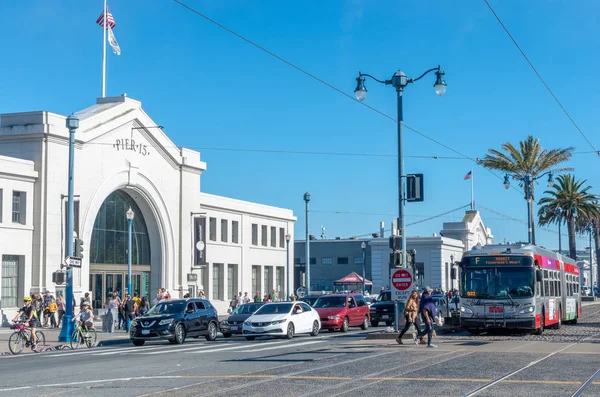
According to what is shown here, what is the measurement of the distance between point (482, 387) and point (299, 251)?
79.2 m

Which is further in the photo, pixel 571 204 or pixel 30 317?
pixel 571 204

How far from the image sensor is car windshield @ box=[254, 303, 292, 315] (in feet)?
100

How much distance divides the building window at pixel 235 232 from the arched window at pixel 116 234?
10.3m

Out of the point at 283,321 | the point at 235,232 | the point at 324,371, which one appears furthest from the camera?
the point at 235,232

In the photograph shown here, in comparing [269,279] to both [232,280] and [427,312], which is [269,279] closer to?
[232,280]

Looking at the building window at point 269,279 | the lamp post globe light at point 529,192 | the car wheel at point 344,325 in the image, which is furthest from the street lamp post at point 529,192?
the building window at point 269,279

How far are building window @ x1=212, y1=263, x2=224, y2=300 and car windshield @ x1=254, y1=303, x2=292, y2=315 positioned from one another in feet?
87.0

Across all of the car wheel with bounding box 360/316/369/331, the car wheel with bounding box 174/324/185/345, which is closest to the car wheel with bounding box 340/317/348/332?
the car wheel with bounding box 360/316/369/331

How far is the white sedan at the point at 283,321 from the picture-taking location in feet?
96.7

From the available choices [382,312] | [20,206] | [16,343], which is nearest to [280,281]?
[382,312]

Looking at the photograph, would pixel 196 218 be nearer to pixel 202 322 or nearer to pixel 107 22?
pixel 107 22

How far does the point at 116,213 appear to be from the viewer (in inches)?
1842

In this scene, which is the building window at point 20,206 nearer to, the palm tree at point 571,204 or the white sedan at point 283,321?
the white sedan at point 283,321

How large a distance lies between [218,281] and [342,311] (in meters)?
24.5
